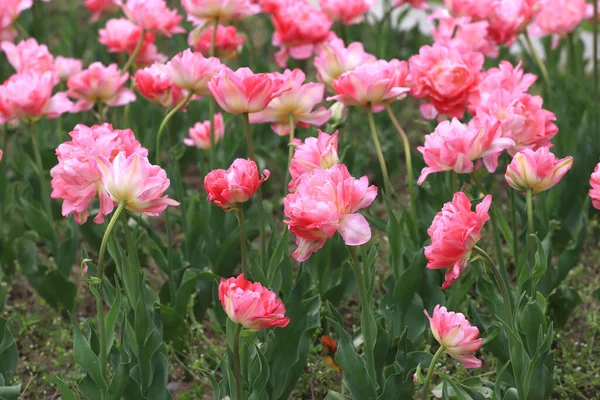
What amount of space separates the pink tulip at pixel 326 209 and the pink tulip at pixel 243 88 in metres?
0.30

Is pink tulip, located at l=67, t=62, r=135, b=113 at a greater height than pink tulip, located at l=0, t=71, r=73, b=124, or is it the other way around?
pink tulip, located at l=0, t=71, r=73, b=124

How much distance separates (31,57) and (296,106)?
979mm

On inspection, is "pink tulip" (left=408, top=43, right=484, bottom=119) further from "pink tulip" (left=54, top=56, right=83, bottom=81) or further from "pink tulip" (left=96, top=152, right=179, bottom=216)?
"pink tulip" (left=54, top=56, right=83, bottom=81)

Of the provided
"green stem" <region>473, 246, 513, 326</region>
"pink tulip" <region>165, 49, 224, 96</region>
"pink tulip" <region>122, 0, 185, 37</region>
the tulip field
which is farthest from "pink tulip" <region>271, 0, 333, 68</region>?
"green stem" <region>473, 246, 513, 326</region>

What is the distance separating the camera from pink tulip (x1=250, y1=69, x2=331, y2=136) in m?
2.07

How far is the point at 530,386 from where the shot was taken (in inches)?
69.4

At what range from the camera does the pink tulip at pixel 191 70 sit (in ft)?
6.95

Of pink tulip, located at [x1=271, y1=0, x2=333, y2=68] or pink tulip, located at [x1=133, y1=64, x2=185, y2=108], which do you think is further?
pink tulip, located at [x1=271, y1=0, x2=333, y2=68]

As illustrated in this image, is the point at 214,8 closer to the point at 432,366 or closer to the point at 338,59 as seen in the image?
the point at 338,59

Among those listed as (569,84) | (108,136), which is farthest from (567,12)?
(108,136)

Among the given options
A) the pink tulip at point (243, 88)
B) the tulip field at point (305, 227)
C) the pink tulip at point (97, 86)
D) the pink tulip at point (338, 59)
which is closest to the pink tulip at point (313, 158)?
the tulip field at point (305, 227)

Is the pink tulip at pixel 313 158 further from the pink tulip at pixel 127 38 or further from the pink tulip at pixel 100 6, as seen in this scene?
the pink tulip at pixel 100 6

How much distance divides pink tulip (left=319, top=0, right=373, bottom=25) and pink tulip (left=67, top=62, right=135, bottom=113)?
0.74m

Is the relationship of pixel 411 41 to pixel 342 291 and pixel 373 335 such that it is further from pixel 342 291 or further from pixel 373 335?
pixel 373 335
